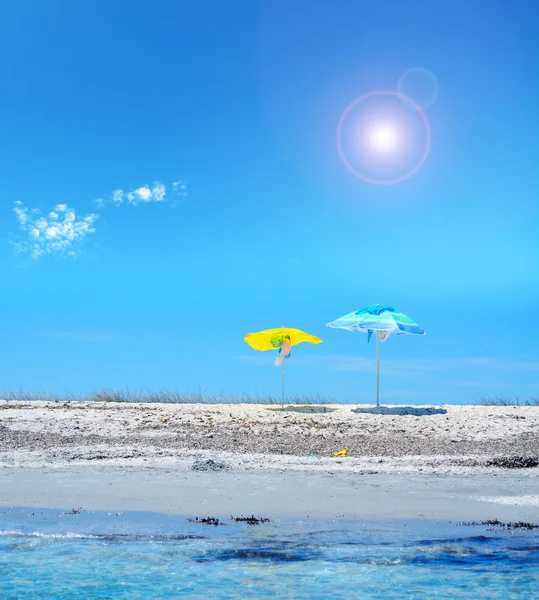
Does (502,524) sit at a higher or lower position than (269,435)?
lower

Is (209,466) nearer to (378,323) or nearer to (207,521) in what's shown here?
(207,521)

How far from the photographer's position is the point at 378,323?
63.7 ft

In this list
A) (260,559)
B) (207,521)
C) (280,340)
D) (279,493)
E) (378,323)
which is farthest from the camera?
(280,340)

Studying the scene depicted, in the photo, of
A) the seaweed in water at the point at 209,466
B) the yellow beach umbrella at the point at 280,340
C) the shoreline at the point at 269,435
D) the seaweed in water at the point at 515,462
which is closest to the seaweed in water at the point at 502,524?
the shoreline at the point at 269,435

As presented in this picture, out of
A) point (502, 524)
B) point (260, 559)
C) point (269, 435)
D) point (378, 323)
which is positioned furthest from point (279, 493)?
point (378, 323)

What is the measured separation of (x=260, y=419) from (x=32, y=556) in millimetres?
11038

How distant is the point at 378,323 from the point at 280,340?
3.05 metres

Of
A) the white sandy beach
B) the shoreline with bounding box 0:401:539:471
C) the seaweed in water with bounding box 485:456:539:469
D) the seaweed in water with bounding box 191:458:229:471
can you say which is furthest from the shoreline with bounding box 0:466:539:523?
the shoreline with bounding box 0:401:539:471

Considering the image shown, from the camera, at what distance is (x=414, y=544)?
283 inches

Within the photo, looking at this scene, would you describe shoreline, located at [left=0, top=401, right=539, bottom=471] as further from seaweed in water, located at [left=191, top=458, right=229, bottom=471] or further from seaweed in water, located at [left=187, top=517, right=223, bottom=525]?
seaweed in water, located at [left=187, top=517, right=223, bottom=525]

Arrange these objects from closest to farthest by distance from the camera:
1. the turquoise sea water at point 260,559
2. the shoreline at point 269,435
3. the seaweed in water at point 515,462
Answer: the turquoise sea water at point 260,559 < the seaweed in water at point 515,462 < the shoreline at point 269,435

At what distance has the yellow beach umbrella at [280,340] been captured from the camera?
20.8 metres

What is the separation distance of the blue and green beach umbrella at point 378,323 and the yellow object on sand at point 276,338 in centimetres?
Result: 123

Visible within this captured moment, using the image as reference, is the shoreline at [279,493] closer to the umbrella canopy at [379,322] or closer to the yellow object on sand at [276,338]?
the umbrella canopy at [379,322]
